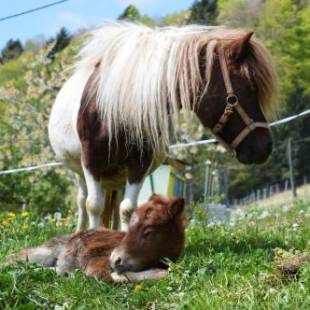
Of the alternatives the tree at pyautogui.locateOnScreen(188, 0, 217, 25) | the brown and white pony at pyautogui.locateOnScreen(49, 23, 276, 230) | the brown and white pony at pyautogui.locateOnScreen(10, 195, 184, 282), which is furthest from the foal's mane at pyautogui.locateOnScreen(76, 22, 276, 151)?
the tree at pyautogui.locateOnScreen(188, 0, 217, 25)

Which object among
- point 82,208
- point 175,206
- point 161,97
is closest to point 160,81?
point 161,97

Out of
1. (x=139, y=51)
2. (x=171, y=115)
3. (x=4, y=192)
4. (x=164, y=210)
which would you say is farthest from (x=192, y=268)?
(x=4, y=192)

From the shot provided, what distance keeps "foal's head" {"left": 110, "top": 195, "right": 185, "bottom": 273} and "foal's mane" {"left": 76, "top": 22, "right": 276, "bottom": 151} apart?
1.27 meters

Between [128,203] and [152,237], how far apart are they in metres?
1.48

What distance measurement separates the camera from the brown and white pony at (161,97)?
5.86 metres

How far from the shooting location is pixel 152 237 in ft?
15.4

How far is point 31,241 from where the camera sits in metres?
7.10

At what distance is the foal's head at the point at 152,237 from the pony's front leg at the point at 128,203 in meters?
1.27

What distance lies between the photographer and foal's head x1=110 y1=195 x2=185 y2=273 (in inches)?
183

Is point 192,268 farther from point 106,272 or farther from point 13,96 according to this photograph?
point 13,96

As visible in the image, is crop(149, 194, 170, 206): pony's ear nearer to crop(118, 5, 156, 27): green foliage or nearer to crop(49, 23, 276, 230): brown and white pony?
crop(49, 23, 276, 230): brown and white pony

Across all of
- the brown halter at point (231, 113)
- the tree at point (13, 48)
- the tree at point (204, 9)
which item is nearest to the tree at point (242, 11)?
the tree at point (204, 9)

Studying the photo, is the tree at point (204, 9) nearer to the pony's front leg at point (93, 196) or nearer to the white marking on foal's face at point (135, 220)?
the pony's front leg at point (93, 196)

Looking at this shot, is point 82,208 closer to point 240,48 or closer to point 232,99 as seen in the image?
point 232,99
